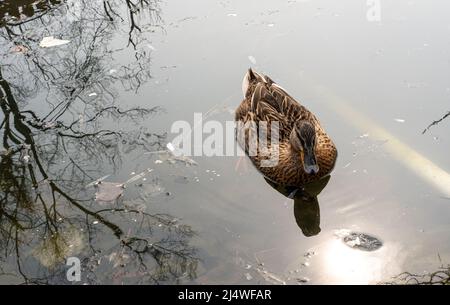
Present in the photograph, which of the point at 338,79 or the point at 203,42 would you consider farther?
the point at 203,42

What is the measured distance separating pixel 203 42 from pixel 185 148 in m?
2.72

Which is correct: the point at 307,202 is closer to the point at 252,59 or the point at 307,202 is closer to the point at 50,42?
the point at 252,59

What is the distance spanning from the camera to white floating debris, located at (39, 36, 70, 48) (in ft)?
27.1

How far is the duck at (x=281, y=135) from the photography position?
5523 millimetres

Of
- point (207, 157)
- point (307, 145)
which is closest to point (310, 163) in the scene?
point (307, 145)

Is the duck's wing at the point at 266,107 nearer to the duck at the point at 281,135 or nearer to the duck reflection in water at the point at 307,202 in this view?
the duck at the point at 281,135

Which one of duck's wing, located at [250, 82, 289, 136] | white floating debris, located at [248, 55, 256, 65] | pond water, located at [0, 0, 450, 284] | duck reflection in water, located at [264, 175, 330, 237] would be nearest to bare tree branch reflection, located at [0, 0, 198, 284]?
pond water, located at [0, 0, 450, 284]

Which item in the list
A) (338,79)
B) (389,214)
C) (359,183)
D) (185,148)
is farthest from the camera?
(338,79)

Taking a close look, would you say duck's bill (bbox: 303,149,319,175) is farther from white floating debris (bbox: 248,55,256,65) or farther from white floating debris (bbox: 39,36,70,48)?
white floating debris (bbox: 39,36,70,48)

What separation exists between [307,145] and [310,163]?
200 mm
